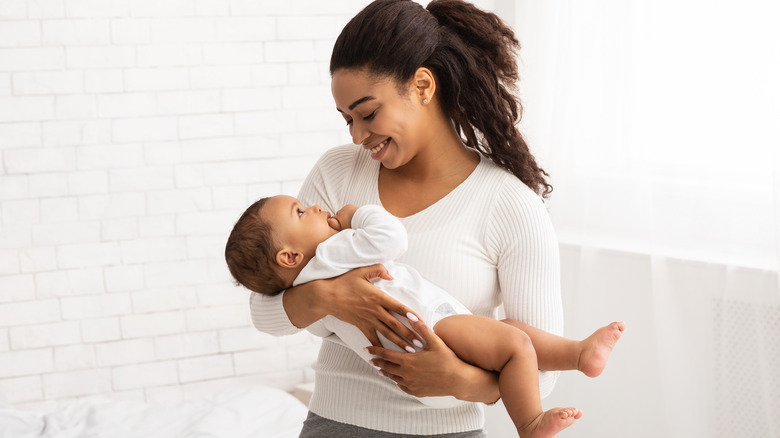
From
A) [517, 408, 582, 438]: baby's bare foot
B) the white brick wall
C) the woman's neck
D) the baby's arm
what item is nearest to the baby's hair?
the baby's arm

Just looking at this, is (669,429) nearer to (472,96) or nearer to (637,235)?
(637,235)

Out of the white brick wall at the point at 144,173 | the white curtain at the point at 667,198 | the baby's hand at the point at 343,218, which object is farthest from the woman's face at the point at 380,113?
the white brick wall at the point at 144,173

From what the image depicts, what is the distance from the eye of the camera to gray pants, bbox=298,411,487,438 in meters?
1.61

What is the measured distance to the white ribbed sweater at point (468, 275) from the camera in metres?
1.60

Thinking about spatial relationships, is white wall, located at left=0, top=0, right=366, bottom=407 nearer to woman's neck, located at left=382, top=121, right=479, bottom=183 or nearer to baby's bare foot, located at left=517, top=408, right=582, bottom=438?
woman's neck, located at left=382, top=121, right=479, bottom=183

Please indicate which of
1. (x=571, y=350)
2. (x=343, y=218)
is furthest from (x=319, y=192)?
(x=571, y=350)

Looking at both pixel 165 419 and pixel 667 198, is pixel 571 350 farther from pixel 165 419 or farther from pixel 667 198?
pixel 165 419

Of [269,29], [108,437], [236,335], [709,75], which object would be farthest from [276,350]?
[709,75]

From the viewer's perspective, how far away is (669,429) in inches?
111

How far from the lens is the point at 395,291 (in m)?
1.55

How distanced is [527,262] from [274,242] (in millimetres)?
511

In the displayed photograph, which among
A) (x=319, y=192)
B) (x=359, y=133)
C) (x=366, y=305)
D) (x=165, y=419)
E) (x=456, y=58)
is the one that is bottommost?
(x=165, y=419)

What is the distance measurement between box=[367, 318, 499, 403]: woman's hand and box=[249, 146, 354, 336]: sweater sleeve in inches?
11.7

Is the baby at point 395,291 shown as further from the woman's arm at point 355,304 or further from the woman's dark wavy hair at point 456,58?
the woman's dark wavy hair at point 456,58
